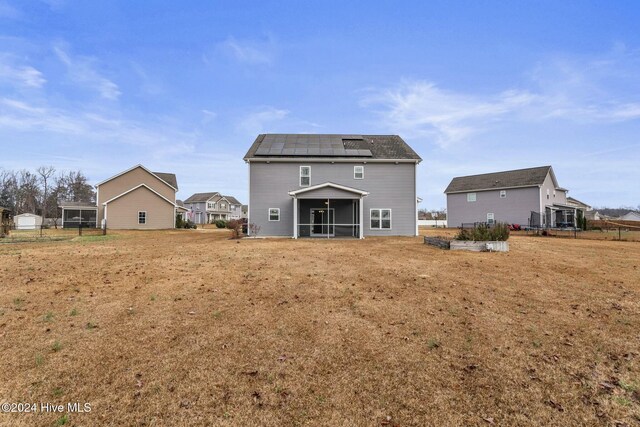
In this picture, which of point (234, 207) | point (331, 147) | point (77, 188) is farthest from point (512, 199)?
point (77, 188)

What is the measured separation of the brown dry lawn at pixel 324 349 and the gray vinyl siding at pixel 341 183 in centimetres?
1410

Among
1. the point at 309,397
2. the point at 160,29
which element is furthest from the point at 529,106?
the point at 309,397

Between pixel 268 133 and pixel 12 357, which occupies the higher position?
pixel 268 133

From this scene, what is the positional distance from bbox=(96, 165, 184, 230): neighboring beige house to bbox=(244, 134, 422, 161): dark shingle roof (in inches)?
639

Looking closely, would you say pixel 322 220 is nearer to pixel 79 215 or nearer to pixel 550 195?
pixel 550 195

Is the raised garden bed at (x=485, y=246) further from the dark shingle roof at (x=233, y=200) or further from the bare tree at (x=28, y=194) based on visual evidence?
the bare tree at (x=28, y=194)

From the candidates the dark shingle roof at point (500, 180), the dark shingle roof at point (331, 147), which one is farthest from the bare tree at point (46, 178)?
the dark shingle roof at point (500, 180)

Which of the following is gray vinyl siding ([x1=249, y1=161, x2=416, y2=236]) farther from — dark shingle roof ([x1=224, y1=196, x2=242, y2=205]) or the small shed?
dark shingle roof ([x1=224, y1=196, x2=242, y2=205])

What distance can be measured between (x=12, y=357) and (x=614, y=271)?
46.8 ft

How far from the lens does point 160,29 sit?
1833 cm

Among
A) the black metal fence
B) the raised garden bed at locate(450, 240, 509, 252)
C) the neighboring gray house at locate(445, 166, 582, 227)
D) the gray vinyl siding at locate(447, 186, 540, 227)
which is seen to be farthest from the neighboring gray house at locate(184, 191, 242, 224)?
the raised garden bed at locate(450, 240, 509, 252)

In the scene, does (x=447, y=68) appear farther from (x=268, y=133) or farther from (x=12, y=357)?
(x=12, y=357)

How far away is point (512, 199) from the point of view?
34312 mm

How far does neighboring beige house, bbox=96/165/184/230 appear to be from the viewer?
32.8 meters
